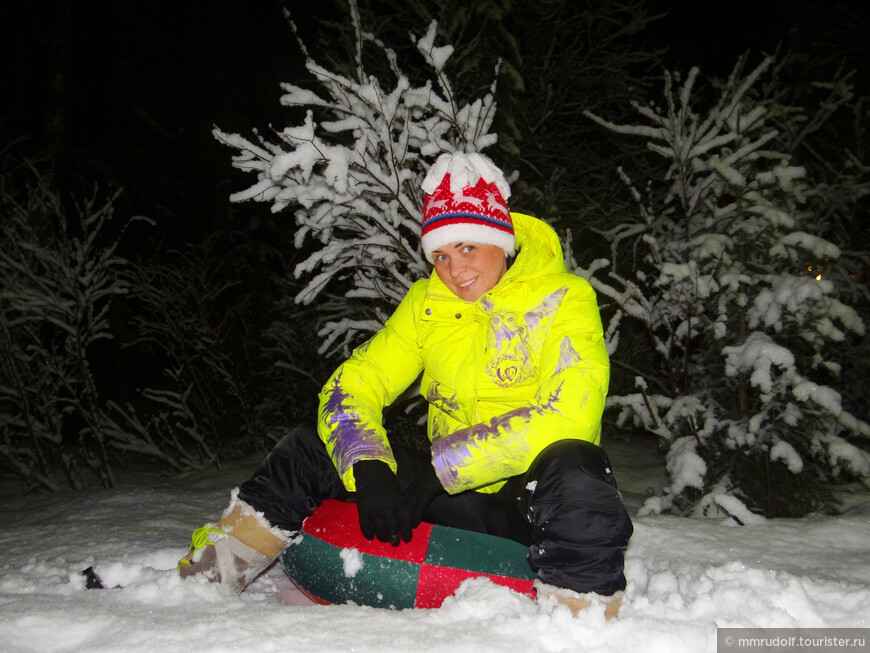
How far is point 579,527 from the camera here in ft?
5.39

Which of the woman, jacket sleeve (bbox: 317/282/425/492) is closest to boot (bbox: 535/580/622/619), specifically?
the woman

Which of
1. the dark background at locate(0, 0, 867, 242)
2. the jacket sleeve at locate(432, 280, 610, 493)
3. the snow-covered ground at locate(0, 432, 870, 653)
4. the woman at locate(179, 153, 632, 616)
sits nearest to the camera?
the snow-covered ground at locate(0, 432, 870, 653)

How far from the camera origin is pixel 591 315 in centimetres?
210

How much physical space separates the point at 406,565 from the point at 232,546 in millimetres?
607

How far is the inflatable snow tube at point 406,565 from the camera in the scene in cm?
193

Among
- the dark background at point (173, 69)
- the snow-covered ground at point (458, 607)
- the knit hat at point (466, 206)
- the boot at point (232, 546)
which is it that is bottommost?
the snow-covered ground at point (458, 607)

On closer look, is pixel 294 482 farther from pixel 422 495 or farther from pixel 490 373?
pixel 490 373

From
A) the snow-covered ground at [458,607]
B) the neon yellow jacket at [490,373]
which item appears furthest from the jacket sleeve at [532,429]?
the snow-covered ground at [458,607]

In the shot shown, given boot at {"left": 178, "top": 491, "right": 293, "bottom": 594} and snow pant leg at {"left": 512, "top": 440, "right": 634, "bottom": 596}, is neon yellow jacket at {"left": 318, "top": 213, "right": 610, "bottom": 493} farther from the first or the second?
boot at {"left": 178, "top": 491, "right": 293, "bottom": 594}

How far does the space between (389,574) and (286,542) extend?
409 mm

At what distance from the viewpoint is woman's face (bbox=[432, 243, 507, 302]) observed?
7.53 ft

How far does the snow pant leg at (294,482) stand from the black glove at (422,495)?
377 mm

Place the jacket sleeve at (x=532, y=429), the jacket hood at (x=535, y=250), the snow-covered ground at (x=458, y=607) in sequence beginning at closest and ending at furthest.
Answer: the snow-covered ground at (x=458, y=607), the jacket sleeve at (x=532, y=429), the jacket hood at (x=535, y=250)

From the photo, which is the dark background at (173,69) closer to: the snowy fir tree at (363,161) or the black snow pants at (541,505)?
the snowy fir tree at (363,161)
